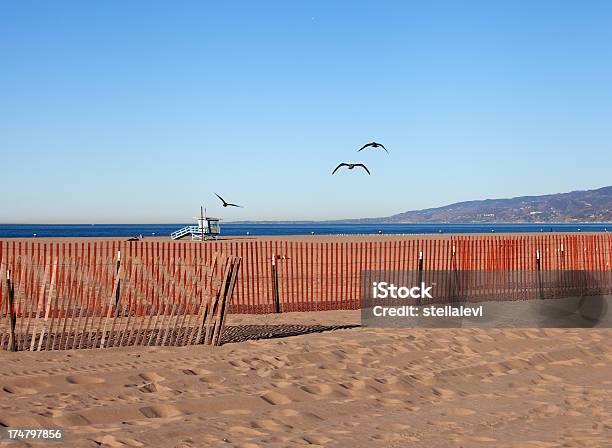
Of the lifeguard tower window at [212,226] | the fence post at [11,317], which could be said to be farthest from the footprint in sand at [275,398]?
the lifeguard tower window at [212,226]

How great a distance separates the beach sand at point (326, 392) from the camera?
7.15 metres

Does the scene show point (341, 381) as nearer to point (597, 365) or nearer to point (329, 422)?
point (329, 422)

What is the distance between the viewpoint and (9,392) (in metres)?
8.26

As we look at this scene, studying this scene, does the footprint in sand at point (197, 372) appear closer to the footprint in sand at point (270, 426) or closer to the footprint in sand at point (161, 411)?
the footprint in sand at point (161, 411)

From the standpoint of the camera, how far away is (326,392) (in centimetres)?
891

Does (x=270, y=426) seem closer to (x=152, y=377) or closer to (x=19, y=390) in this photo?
(x=152, y=377)

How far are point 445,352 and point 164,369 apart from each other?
4505mm

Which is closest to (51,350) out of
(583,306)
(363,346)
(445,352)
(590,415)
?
(363,346)
